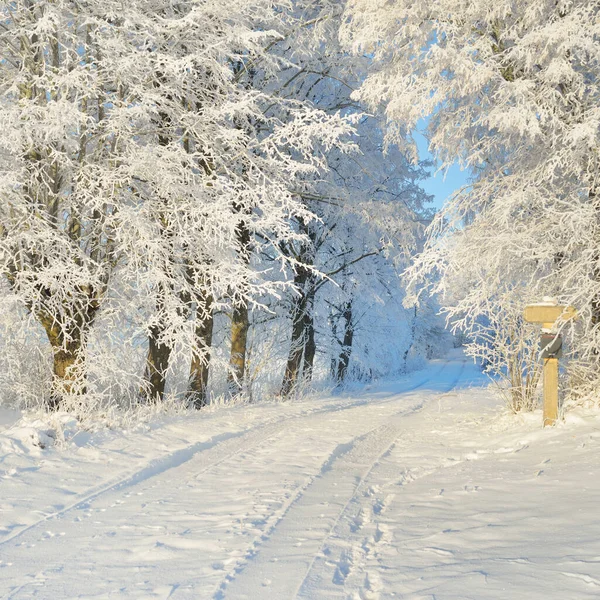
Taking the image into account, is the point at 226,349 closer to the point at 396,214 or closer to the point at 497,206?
the point at 396,214

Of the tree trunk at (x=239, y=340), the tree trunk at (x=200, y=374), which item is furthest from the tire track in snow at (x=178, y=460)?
the tree trunk at (x=239, y=340)

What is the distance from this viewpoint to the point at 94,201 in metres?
8.84

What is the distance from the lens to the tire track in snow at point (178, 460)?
186 inches

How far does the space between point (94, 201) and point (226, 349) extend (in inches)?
359

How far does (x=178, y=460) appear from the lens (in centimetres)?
691

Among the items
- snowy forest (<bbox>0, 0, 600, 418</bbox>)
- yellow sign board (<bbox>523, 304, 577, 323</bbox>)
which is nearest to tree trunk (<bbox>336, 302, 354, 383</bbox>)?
snowy forest (<bbox>0, 0, 600, 418</bbox>)

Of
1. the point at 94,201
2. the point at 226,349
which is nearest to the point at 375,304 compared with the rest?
the point at 226,349

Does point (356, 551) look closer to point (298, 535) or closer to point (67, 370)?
point (298, 535)

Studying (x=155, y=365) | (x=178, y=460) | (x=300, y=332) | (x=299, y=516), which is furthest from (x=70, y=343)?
(x=300, y=332)

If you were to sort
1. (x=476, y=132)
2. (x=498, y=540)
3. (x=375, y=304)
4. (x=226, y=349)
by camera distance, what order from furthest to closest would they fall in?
(x=375, y=304), (x=226, y=349), (x=476, y=132), (x=498, y=540)

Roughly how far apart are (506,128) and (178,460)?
6.05m

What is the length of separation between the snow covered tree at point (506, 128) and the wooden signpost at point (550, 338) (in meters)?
0.31

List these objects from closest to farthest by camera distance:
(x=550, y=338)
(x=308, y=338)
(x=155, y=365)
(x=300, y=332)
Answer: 1. (x=550, y=338)
2. (x=155, y=365)
3. (x=300, y=332)
4. (x=308, y=338)

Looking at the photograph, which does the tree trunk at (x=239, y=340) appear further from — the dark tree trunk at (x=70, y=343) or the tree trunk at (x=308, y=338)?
the dark tree trunk at (x=70, y=343)
